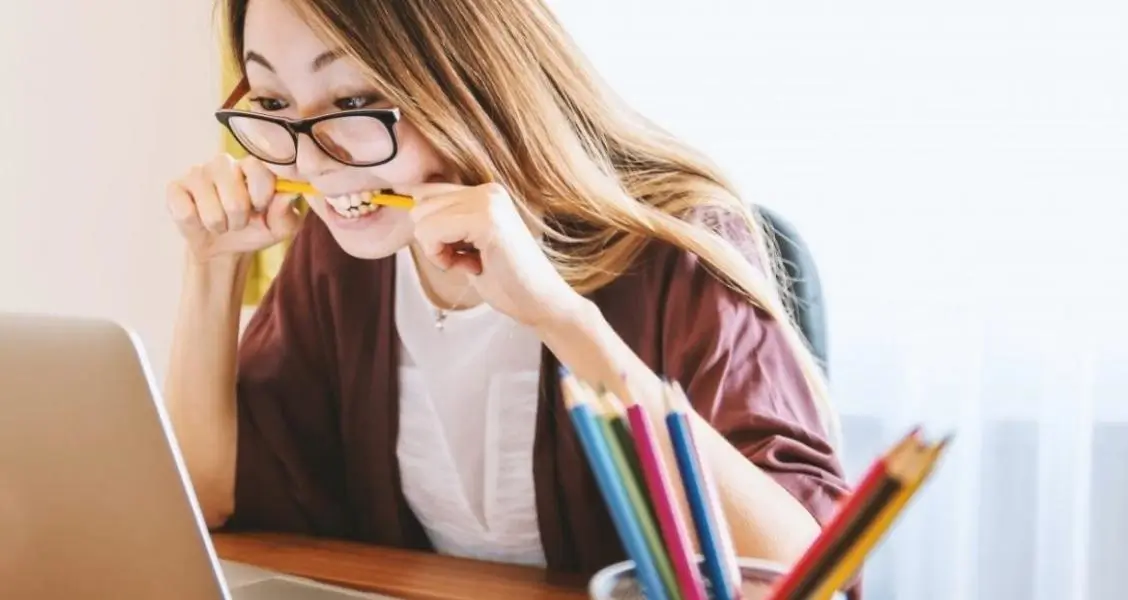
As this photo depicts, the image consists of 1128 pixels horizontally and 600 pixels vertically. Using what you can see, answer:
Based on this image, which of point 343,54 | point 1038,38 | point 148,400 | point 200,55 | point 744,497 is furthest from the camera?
point 200,55

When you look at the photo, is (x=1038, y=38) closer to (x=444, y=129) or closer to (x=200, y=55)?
(x=444, y=129)

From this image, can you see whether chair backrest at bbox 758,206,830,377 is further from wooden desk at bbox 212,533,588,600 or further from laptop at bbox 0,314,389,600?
laptop at bbox 0,314,389,600

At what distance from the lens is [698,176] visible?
98 centimetres

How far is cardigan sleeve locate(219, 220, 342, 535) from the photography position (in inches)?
40.3

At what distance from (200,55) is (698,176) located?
1.27 metres

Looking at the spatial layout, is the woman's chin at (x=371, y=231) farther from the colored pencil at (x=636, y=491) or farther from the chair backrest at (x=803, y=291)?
the colored pencil at (x=636, y=491)

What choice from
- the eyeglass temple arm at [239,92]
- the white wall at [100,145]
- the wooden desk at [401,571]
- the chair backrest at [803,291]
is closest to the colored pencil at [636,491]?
the wooden desk at [401,571]

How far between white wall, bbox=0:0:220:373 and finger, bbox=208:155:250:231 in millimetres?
987

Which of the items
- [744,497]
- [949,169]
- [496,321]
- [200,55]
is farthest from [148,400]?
[200,55]

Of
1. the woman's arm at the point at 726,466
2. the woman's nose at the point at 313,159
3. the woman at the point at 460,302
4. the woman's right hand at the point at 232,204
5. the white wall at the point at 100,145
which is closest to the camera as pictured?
the woman's arm at the point at 726,466

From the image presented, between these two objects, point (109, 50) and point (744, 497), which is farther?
point (109, 50)

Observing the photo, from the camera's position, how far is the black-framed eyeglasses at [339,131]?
32.6 inches

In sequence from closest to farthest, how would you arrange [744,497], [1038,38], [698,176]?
[744,497]
[698,176]
[1038,38]

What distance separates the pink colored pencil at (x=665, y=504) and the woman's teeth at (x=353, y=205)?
0.55 meters
